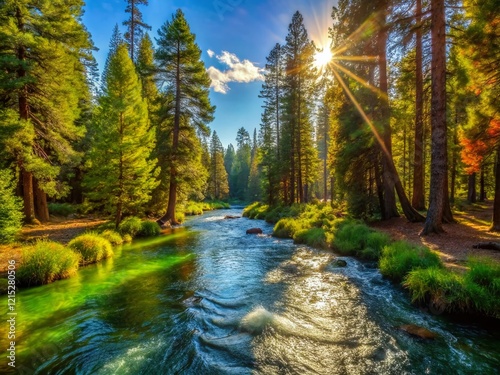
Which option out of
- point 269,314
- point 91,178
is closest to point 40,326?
point 269,314

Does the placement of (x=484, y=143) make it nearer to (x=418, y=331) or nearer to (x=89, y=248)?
(x=418, y=331)

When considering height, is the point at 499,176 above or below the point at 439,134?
below

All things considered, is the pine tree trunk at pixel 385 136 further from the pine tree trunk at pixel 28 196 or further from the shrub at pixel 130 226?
the pine tree trunk at pixel 28 196

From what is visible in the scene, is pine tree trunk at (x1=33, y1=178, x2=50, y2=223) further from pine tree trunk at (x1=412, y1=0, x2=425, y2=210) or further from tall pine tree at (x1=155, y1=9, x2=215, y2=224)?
pine tree trunk at (x1=412, y1=0, x2=425, y2=210)

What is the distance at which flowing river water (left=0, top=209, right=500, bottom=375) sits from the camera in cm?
439

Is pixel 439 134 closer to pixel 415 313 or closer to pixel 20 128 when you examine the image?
pixel 415 313

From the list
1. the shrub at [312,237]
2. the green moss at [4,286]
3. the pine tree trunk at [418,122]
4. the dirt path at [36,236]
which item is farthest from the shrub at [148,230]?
the pine tree trunk at [418,122]

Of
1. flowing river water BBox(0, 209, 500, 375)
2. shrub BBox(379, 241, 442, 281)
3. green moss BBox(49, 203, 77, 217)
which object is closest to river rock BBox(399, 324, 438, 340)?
flowing river water BBox(0, 209, 500, 375)

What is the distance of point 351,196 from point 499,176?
7.30m

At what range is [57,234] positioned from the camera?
1340cm

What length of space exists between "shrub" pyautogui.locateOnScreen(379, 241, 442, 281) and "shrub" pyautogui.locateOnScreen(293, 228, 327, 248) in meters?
4.30

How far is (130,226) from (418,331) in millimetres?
15992

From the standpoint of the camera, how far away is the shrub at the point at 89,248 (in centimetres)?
1055

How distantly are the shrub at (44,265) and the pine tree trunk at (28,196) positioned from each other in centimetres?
844
